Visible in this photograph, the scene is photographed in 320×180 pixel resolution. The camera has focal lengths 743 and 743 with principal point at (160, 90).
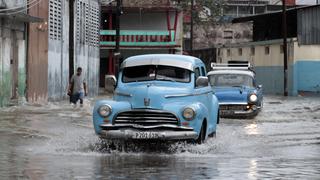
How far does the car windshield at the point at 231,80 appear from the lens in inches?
1013

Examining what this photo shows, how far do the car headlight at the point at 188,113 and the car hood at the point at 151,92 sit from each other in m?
0.45

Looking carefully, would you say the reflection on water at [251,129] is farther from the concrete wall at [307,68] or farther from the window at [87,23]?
the concrete wall at [307,68]

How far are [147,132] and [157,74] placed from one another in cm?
182

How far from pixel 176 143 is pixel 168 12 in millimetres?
39855

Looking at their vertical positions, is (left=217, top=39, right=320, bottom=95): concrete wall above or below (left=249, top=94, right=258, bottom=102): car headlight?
above

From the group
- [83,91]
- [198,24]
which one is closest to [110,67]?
[83,91]

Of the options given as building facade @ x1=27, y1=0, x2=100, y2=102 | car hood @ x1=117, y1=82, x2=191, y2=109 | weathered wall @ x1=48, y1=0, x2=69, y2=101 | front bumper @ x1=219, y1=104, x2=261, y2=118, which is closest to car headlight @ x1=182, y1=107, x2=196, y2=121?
car hood @ x1=117, y1=82, x2=191, y2=109

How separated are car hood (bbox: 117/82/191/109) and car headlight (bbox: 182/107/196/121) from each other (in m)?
0.45

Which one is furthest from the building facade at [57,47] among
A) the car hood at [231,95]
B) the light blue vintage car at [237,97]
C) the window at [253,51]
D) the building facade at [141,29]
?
the window at [253,51]

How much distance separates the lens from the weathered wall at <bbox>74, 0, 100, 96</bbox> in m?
38.0

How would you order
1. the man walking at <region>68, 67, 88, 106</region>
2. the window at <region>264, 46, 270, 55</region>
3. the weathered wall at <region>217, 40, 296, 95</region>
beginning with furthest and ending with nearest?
the window at <region>264, 46, 270, 55</region>, the weathered wall at <region>217, 40, 296, 95</region>, the man walking at <region>68, 67, 88, 106</region>

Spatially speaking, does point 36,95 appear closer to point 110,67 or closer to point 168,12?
point 110,67

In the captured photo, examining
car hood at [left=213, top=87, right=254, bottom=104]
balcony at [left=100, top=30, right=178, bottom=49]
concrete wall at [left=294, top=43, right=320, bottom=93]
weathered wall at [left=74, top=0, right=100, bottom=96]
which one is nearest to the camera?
car hood at [left=213, top=87, right=254, bottom=104]

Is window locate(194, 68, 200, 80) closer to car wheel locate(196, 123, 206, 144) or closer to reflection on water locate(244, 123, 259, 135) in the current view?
car wheel locate(196, 123, 206, 144)
